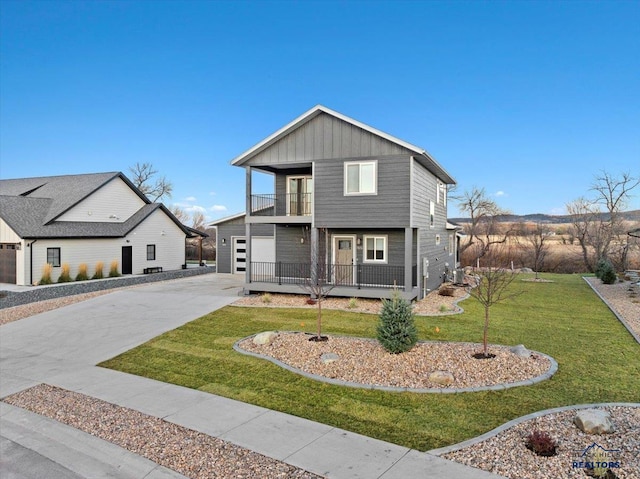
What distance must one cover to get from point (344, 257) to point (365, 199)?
320 centimetres

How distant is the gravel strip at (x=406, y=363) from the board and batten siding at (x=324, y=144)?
27.7 ft

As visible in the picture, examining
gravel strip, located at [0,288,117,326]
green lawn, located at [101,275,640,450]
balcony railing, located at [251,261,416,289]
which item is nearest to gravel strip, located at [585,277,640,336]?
green lawn, located at [101,275,640,450]

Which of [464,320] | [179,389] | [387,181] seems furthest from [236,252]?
[179,389]

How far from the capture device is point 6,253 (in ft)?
70.8

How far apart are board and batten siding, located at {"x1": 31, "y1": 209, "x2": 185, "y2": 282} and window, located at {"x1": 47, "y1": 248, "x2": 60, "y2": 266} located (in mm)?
178

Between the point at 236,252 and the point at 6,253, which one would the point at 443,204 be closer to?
the point at 236,252

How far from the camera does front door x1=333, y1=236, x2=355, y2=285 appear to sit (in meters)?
17.2

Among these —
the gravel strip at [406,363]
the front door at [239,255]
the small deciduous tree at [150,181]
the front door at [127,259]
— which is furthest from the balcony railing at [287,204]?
the small deciduous tree at [150,181]

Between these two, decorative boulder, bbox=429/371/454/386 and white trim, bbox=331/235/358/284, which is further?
white trim, bbox=331/235/358/284

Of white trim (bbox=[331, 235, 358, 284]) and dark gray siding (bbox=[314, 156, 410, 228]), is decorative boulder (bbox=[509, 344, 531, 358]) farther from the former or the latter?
white trim (bbox=[331, 235, 358, 284])

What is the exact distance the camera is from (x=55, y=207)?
80.2ft

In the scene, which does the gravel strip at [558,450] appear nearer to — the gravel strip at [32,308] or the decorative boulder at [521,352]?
the decorative boulder at [521,352]

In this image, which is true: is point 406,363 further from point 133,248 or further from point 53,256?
point 133,248

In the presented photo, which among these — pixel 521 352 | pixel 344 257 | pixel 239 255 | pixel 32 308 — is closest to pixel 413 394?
pixel 521 352
